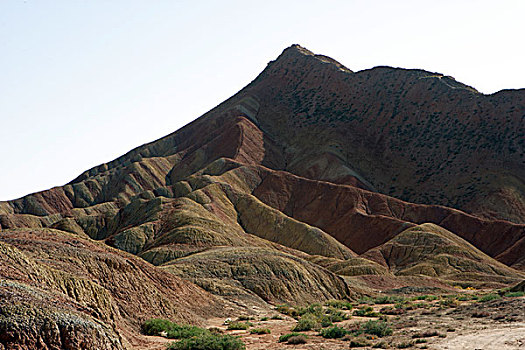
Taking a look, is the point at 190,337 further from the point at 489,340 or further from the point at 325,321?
the point at 489,340

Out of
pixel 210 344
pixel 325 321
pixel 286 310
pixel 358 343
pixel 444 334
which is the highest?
pixel 444 334

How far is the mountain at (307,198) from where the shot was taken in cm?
4534

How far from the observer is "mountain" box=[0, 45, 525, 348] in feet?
149

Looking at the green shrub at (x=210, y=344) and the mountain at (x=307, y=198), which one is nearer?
the green shrub at (x=210, y=344)

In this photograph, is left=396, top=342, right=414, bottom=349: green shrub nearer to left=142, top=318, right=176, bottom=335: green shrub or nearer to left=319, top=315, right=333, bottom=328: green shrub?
left=319, top=315, right=333, bottom=328: green shrub

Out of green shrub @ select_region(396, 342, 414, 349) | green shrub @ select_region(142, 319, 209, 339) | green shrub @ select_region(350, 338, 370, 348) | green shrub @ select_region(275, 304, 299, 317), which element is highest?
green shrub @ select_region(396, 342, 414, 349)

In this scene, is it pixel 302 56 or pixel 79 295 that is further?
pixel 302 56

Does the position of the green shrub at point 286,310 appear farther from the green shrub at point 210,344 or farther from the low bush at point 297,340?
the green shrub at point 210,344

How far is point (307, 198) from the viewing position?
4434 inches

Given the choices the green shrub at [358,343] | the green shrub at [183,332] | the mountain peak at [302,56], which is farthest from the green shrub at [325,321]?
the mountain peak at [302,56]

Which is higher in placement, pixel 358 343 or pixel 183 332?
pixel 358 343

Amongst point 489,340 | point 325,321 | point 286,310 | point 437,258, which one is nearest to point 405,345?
point 489,340

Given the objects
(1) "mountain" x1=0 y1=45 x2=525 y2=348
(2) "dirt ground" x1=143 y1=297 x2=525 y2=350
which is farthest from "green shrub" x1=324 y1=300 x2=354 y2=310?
(2) "dirt ground" x1=143 y1=297 x2=525 y2=350

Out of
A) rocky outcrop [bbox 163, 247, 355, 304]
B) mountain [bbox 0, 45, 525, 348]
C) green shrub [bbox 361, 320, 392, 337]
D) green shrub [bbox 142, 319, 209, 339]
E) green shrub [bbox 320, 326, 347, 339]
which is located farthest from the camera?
mountain [bbox 0, 45, 525, 348]
